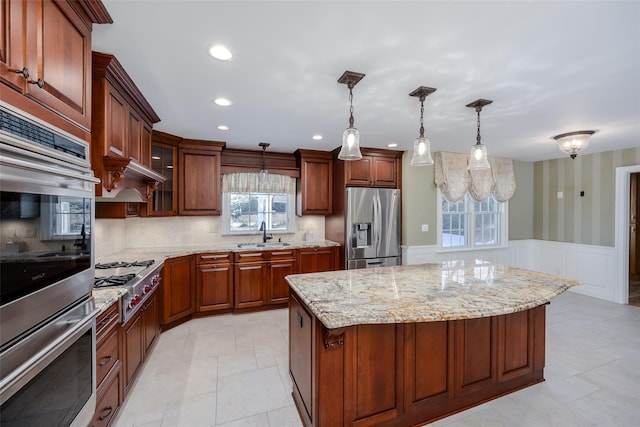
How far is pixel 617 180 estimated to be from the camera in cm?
426

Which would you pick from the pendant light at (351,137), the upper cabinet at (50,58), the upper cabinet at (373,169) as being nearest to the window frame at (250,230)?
the upper cabinet at (373,169)

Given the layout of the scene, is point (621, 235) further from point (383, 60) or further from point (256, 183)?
point (256, 183)

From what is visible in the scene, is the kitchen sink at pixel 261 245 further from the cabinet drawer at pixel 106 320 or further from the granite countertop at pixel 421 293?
the cabinet drawer at pixel 106 320

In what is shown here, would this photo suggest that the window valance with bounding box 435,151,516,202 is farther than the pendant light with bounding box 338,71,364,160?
Yes

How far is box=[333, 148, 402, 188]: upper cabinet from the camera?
4176mm

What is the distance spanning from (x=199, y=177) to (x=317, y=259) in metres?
2.09

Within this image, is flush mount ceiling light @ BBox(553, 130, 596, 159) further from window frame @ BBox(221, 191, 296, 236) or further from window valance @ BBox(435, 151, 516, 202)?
window frame @ BBox(221, 191, 296, 236)

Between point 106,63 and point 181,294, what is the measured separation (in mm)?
2591

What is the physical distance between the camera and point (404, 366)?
1.74 meters

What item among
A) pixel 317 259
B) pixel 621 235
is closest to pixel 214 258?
pixel 317 259

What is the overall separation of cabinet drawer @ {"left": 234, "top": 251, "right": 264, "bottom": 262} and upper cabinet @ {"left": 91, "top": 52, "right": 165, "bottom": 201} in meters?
1.70

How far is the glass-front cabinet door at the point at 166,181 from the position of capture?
11.2 feet

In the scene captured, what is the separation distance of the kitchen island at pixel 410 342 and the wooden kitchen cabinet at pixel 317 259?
191 centimetres

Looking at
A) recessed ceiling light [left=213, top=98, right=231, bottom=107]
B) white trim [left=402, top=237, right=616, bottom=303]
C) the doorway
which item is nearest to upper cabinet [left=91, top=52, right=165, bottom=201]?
recessed ceiling light [left=213, top=98, right=231, bottom=107]
